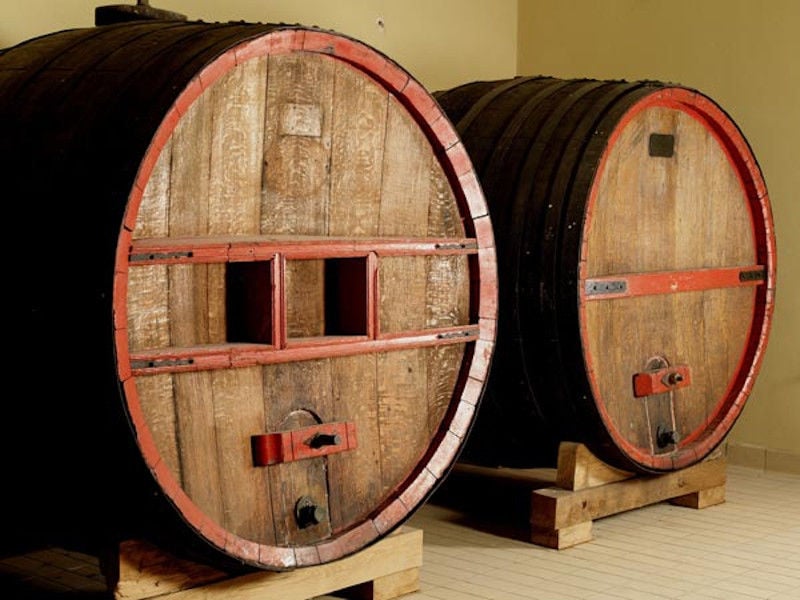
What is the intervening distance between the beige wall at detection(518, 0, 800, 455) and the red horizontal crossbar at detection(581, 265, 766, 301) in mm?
691

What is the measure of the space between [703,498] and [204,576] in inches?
81.3

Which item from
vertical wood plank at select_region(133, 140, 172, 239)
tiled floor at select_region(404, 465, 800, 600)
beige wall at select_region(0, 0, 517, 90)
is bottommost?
tiled floor at select_region(404, 465, 800, 600)

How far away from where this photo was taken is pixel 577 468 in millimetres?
3914

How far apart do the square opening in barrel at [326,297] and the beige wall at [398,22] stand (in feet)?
4.12

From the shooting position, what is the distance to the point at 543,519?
3.85m

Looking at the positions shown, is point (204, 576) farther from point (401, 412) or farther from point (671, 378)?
point (671, 378)

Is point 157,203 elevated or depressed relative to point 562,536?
elevated

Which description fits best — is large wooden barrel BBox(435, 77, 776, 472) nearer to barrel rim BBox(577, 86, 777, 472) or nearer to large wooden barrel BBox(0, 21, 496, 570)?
barrel rim BBox(577, 86, 777, 472)

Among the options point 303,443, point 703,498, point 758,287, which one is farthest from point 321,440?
point 758,287

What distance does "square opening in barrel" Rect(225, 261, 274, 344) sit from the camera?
282 cm

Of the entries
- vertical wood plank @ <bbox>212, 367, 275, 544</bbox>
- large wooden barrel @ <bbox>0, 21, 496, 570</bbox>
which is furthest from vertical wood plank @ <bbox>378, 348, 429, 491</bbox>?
vertical wood plank @ <bbox>212, 367, 275, 544</bbox>

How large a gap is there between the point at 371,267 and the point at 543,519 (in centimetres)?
119

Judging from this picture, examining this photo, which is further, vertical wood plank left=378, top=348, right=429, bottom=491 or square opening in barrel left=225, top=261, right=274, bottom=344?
vertical wood plank left=378, top=348, right=429, bottom=491

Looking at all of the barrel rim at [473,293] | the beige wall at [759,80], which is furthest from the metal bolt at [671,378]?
the beige wall at [759,80]
